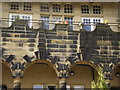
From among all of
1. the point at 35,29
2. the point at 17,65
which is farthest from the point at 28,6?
the point at 17,65

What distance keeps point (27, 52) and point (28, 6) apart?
222 inches

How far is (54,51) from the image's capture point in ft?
87.6

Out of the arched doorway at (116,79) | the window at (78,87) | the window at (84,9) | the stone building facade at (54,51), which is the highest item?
the window at (84,9)

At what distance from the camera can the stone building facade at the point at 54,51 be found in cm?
2628

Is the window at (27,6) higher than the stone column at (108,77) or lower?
higher

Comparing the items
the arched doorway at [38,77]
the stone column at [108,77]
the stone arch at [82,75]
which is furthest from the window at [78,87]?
the stone column at [108,77]

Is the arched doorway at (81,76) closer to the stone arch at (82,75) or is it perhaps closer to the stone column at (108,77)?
the stone arch at (82,75)

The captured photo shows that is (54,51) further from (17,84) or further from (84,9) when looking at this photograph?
(84,9)

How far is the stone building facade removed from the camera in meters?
26.3

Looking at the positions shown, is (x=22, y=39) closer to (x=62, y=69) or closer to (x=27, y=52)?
(x=27, y=52)

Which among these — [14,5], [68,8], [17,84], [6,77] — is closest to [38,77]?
[6,77]

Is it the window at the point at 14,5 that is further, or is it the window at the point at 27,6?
the window at the point at 27,6

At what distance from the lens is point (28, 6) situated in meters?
30.7

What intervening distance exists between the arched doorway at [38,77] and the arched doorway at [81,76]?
1303 mm
